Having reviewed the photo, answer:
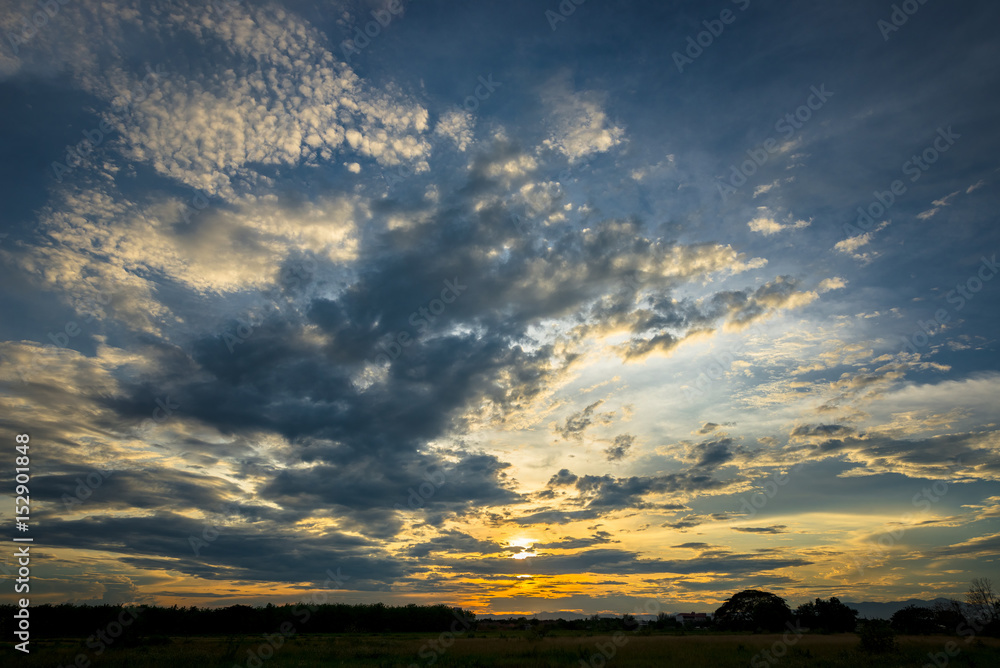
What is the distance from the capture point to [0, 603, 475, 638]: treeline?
68.2 m

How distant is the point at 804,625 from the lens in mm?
86500

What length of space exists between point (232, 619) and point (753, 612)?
9701cm

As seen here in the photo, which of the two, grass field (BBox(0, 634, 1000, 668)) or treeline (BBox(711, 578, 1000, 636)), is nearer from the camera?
grass field (BBox(0, 634, 1000, 668))

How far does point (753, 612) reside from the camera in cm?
9369

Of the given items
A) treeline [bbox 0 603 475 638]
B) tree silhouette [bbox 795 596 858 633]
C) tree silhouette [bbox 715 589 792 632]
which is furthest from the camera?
tree silhouette [bbox 715 589 792 632]

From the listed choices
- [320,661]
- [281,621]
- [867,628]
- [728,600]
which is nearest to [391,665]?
[320,661]

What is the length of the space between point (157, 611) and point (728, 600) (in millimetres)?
106125

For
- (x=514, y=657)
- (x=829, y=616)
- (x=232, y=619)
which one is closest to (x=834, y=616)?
(x=829, y=616)

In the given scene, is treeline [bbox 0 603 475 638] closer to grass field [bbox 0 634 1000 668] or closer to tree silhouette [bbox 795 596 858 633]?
grass field [bbox 0 634 1000 668]

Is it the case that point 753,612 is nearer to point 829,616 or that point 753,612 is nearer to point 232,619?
point 829,616

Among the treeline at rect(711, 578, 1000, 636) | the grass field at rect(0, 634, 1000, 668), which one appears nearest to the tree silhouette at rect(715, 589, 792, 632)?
the treeline at rect(711, 578, 1000, 636)

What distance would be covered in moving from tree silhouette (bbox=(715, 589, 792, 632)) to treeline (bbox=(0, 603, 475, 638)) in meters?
54.7

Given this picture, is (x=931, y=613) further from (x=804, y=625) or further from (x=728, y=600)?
(x=728, y=600)

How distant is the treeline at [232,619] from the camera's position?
68.2 metres
